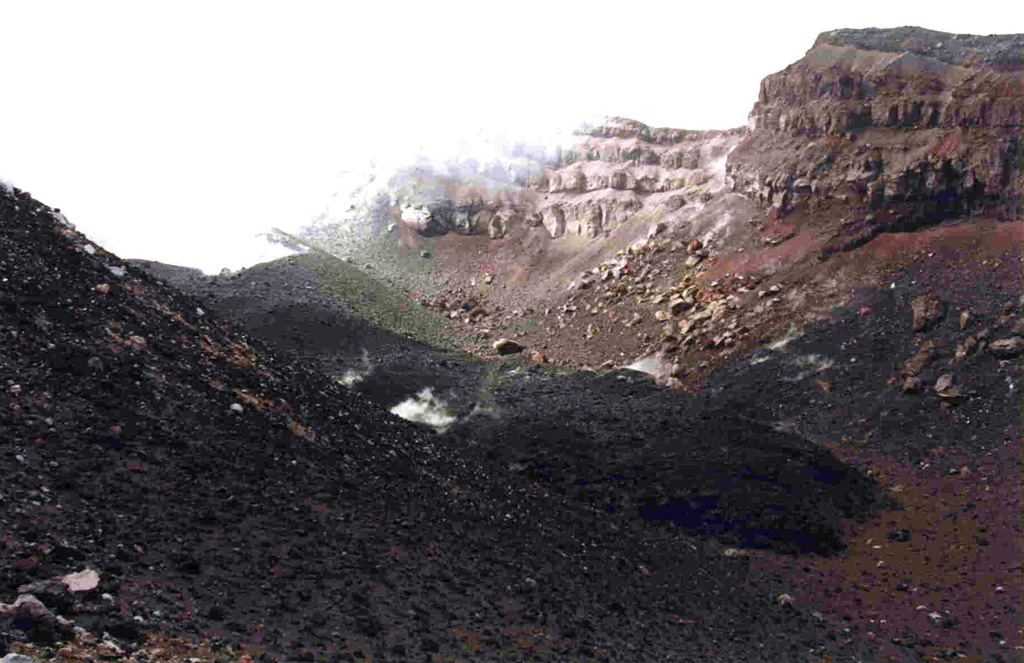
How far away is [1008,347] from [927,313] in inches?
172

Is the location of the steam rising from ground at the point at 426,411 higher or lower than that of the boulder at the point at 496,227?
lower

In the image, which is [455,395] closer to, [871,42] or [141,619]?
[141,619]

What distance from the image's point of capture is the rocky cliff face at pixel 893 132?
4562 centimetres

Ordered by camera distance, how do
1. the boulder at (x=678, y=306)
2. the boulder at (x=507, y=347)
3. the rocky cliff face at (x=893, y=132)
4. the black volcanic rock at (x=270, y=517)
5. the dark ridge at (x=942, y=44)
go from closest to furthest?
the black volcanic rock at (x=270, y=517) → the rocky cliff face at (x=893, y=132) → the dark ridge at (x=942, y=44) → the boulder at (x=678, y=306) → the boulder at (x=507, y=347)

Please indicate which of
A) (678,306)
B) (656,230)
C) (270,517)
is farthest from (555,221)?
(270,517)

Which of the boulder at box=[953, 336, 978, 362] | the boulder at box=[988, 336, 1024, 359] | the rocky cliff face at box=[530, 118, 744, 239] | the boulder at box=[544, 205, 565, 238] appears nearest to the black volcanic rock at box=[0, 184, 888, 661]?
the boulder at box=[953, 336, 978, 362]

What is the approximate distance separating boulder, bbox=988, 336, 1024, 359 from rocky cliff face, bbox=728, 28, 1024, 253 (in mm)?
11082

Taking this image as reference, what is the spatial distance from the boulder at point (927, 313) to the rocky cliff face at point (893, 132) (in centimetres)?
777

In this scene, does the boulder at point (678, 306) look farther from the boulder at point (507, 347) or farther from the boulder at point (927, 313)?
the boulder at point (927, 313)

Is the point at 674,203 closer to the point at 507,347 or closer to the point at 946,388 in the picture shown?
the point at 507,347

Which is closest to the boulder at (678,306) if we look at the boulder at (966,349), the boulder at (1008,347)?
the boulder at (966,349)

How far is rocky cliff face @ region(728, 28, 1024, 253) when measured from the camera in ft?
150

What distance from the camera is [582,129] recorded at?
8025 centimetres

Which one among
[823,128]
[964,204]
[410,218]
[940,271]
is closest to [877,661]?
[940,271]
